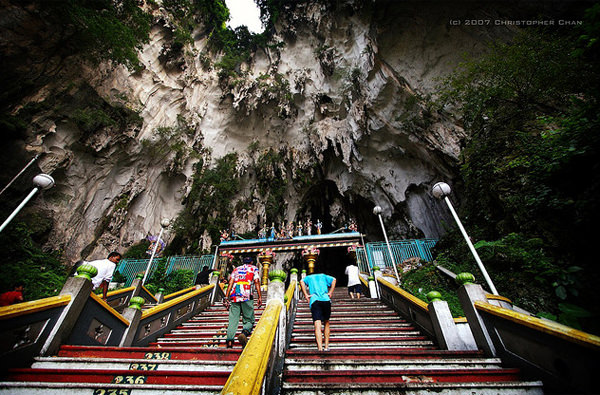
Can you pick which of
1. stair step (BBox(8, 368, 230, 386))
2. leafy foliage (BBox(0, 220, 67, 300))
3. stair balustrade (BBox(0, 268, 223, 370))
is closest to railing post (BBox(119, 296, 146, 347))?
stair balustrade (BBox(0, 268, 223, 370))

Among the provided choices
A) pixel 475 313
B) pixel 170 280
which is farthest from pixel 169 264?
pixel 475 313

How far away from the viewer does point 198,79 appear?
1708cm

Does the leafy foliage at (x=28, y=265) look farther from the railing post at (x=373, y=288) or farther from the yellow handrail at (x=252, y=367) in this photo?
the railing post at (x=373, y=288)

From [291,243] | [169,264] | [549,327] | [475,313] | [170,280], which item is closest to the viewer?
[549,327]

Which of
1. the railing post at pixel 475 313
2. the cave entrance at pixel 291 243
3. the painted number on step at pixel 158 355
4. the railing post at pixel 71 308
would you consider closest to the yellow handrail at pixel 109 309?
the railing post at pixel 71 308

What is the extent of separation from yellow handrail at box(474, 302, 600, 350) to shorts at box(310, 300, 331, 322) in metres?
1.98

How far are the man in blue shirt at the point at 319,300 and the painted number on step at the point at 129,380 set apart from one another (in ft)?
6.36

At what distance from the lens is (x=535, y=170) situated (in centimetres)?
548

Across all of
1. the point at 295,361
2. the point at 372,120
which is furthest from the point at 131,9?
the point at 295,361

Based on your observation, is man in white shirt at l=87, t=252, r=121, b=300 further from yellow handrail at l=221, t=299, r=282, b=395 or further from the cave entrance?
the cave entrance

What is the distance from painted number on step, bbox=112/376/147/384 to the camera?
2.07 meters

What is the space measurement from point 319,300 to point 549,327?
2.33 meters

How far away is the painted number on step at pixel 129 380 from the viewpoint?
2.07 m

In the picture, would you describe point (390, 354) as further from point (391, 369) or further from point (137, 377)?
point (137, 377)
